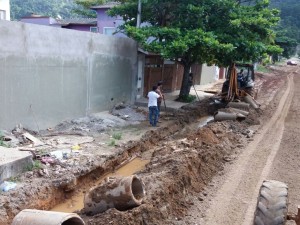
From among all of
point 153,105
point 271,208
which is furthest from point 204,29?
point 271,208

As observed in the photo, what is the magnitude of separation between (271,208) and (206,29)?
13.7m

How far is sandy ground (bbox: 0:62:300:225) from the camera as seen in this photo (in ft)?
22.8

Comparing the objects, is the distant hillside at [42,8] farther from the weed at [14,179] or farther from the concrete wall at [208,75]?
the weed at [14,179]

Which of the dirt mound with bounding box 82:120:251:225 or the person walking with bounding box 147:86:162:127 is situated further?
the person walking with bounding box 147:86:162:127

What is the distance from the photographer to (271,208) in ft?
16.4

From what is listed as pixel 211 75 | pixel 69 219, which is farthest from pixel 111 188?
pixel 211 75

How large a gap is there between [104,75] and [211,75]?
20.6m

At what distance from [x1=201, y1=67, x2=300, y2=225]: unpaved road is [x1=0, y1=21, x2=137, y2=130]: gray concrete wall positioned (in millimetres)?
6591

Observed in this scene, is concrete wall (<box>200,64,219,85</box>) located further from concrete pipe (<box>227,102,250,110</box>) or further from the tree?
Result: concrete pipe (<box>227,102,250,110</box>)

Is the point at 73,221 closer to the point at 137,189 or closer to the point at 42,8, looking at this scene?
the point at 137,189

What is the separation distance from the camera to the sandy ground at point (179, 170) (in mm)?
6938

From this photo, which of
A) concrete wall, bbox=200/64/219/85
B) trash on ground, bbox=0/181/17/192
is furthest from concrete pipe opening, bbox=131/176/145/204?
concrete wall, bbox=200/64/219/85

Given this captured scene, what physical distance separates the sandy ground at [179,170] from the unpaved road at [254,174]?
2cm

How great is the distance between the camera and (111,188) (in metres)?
6.44
